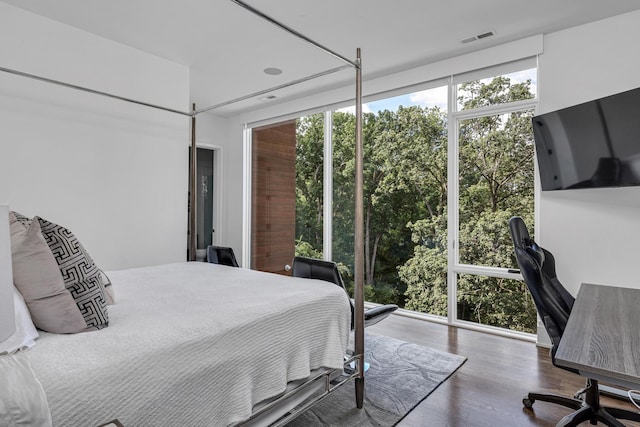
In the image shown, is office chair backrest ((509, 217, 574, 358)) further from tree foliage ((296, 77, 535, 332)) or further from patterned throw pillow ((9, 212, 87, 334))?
patterned throw pillow ((9, 212, 87, 334))

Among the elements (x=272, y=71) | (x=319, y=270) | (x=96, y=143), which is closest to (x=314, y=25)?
(x=272, y=71)

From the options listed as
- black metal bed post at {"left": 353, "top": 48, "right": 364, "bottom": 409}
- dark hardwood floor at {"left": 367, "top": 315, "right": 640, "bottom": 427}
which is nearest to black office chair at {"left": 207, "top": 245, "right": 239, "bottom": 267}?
black metal bed post at {"left": 353, "top": 48, "right": 364, "bottom": 409}

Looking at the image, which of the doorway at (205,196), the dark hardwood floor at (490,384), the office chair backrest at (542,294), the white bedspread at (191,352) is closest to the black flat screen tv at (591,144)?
the office chair backrest at (542,294)

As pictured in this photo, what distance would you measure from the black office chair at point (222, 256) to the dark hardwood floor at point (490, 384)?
1538mm

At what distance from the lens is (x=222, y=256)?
330cm

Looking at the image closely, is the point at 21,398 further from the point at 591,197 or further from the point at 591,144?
the point at 591,197

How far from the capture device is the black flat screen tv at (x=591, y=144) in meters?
2.46

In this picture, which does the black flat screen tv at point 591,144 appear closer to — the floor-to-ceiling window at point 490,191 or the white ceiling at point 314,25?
the floor-to-ceiling window at point 490,191

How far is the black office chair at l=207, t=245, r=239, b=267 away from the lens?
3.20 m

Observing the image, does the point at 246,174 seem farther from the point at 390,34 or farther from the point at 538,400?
the point at 538,400

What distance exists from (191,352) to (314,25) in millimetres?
2673

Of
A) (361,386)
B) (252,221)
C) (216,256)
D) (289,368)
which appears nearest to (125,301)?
(289,368)

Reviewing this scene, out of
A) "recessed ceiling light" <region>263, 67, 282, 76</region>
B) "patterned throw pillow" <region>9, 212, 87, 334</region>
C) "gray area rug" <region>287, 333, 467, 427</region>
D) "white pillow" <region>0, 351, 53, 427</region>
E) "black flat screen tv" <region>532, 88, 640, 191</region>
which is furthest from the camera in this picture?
"recessed ceiling light" <region>263, 67, 282, 76</region>

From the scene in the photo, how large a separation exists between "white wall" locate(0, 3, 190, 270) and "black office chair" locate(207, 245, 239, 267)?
0.54 meters
